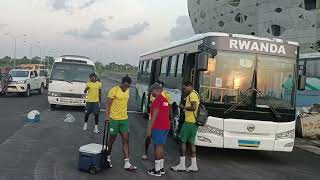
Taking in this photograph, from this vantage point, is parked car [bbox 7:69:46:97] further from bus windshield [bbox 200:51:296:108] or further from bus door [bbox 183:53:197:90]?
bus windshield [bbox 200:51:296:108]

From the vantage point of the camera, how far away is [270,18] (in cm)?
5825

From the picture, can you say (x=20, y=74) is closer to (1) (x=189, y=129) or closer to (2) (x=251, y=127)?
(2) (x=251, y=127)

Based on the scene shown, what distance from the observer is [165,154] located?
11422 mm

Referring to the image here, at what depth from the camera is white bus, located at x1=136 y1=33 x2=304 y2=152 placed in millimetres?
10938

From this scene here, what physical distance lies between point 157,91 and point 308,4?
163 ft

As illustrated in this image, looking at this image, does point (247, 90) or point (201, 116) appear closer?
point (201, 116)

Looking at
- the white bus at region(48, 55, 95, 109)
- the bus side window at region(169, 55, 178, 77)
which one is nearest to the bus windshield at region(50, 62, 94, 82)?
the white bus at region(48, 55, 95, 109)

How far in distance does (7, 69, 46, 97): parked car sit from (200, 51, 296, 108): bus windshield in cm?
2089

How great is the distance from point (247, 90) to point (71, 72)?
12.3 meters

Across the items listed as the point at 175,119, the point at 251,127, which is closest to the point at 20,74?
the point at 175,119

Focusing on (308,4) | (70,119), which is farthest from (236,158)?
(308,4)

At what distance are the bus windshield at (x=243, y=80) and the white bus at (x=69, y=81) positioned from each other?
36.5ft

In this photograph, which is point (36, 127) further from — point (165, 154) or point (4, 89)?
point (4, 89)

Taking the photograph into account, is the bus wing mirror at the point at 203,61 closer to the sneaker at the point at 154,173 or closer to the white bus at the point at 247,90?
the white bus at the point at 247,90
